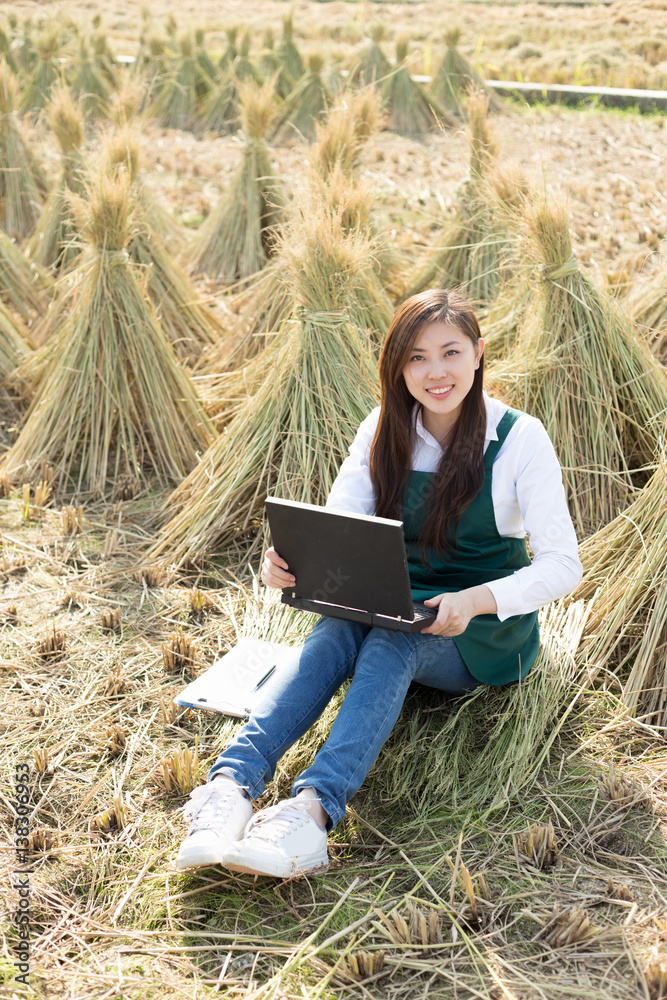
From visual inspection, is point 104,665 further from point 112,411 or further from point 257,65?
point 257,65

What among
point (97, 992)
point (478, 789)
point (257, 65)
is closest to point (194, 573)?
point (478, 789)

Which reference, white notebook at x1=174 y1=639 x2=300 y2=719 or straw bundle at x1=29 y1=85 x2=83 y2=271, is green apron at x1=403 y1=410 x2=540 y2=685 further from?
straw bundle at x1=29 y1=85 x2=83 y2=271

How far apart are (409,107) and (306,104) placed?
3.01 ft

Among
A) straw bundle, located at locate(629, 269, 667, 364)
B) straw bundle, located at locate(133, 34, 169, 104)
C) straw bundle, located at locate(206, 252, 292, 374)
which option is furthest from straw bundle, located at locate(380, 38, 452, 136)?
straw bundle, located at locate(629, 269, 667, 364)

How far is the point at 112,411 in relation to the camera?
339 centimetres

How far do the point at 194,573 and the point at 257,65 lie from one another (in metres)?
7.75

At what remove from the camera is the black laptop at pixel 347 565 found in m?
1.70

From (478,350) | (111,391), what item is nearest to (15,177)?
(111,391)

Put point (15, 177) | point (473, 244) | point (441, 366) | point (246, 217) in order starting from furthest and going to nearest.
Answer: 1. point (15, 177)
2. point (246, 217)
3. point (473, 244)
4. point (441, 366)

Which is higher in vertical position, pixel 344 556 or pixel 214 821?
pixel 344 556

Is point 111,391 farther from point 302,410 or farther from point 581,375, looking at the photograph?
point 581,375

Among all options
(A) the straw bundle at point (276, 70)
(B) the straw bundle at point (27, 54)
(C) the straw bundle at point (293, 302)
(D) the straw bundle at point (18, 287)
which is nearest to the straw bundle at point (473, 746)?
(C) the straw bundle at point (293, 302)

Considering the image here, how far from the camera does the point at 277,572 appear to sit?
1.90m

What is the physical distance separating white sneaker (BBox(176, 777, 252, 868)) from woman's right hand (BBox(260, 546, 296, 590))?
0.40m
